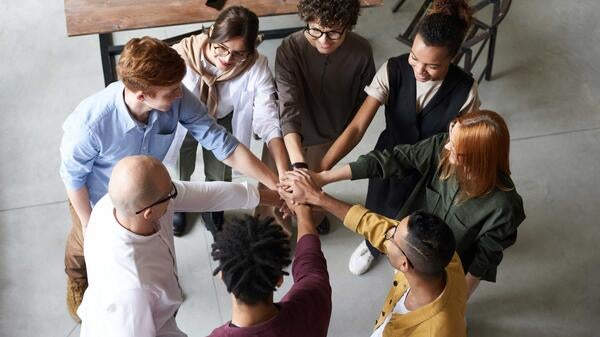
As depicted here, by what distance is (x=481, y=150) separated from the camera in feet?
6.70

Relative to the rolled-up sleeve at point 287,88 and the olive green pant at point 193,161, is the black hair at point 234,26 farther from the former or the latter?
the olive green pant at point 193,161

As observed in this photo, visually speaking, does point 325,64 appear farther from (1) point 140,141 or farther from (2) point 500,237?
(2) point 500,237

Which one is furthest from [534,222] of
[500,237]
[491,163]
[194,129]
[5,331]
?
[5,331]

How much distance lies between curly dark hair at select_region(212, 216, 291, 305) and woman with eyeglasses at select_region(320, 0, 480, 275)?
0.93m

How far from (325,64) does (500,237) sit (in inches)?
38.1

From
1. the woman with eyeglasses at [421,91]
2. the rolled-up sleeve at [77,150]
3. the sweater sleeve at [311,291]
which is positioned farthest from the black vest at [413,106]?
the rolled-up sleeve at [77,150]

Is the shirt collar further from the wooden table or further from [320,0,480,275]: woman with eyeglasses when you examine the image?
the wooden table

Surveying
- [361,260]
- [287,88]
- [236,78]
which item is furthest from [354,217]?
[361,260]

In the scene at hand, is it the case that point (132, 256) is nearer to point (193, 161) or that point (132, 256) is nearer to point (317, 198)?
point (317, 198)

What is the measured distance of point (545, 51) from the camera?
426cm

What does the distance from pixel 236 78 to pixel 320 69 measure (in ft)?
1.14

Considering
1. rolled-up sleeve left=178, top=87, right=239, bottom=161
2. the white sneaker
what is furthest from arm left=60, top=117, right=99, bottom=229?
the white sneaker

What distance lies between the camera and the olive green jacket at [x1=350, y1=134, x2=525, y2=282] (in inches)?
85.7

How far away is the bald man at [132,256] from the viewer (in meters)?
1.88
